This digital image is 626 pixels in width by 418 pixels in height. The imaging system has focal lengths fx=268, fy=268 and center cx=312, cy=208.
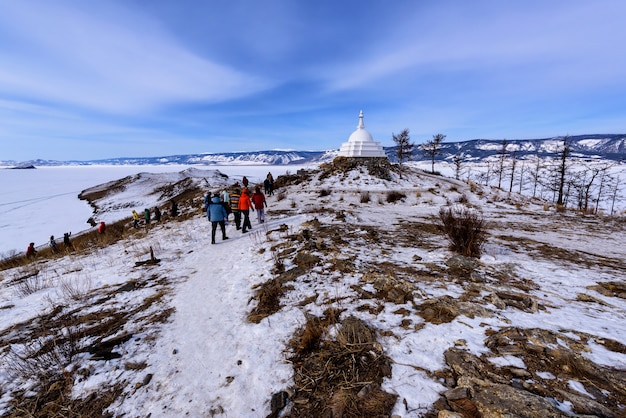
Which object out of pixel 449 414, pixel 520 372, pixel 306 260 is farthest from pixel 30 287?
pixel 520 372

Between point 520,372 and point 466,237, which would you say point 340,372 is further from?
point 466,237

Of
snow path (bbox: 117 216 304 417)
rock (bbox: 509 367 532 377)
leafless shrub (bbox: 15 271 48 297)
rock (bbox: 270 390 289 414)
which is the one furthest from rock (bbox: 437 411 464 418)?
leafless shrub (bbox: 15 271 48 297)

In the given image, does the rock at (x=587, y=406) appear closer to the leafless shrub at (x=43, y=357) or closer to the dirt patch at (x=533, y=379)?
the dirt patch at (x=533, y=379)

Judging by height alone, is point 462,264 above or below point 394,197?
above

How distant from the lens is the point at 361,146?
33844 millimetres

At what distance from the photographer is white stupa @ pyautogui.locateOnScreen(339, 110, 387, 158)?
111 ft

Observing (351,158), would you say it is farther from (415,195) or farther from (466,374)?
(466,374)

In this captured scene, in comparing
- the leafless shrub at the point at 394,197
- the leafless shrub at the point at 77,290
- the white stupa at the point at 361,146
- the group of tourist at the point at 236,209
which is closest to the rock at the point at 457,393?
the leafless shrub at the point at 77,290

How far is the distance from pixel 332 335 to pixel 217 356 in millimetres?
1669

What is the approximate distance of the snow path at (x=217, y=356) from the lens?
309 centimetres

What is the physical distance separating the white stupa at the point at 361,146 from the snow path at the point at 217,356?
29.5m

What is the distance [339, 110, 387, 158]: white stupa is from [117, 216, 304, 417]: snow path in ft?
96.8

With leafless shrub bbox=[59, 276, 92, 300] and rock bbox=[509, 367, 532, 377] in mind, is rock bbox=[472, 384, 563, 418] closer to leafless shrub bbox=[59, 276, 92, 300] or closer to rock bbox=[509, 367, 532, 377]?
rock bbox=[509, 367, 532, 377]

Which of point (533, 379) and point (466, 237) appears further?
point (466, 237)
